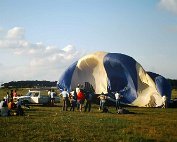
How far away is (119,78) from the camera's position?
3566cm

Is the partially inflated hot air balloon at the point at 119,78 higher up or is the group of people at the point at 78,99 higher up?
the partially inflated hot air balloon at the point at 119,78

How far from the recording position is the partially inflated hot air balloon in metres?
34.3

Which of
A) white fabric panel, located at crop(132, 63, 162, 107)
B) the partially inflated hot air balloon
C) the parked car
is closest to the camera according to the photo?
the parked car

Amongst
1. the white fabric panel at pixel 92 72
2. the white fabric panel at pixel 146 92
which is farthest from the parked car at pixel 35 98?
the white fabric panel at pixel 146 92

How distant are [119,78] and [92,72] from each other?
3561mm

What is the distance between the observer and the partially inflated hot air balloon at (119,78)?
112 feet

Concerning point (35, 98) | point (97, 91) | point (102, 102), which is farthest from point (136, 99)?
point (35, 98)

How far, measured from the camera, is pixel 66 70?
3781cm

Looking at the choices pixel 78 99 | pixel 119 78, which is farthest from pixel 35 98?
pixel 119 78

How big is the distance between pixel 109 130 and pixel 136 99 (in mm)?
19091

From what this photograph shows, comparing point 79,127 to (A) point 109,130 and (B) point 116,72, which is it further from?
(B) point 116,72

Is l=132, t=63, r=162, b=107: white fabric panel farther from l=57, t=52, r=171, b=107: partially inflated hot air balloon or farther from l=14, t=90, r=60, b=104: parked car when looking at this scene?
l=14, t=90, r=60, b=104: parked car

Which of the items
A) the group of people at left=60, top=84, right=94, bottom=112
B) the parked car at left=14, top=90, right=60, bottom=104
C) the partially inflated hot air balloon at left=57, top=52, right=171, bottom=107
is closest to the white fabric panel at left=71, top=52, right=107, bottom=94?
the partially inflated hot air balloon at left=57, top=52, right=171, bottom=107

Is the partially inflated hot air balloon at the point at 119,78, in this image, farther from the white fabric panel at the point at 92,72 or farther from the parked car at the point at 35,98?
the parked car at the point at 35,98
